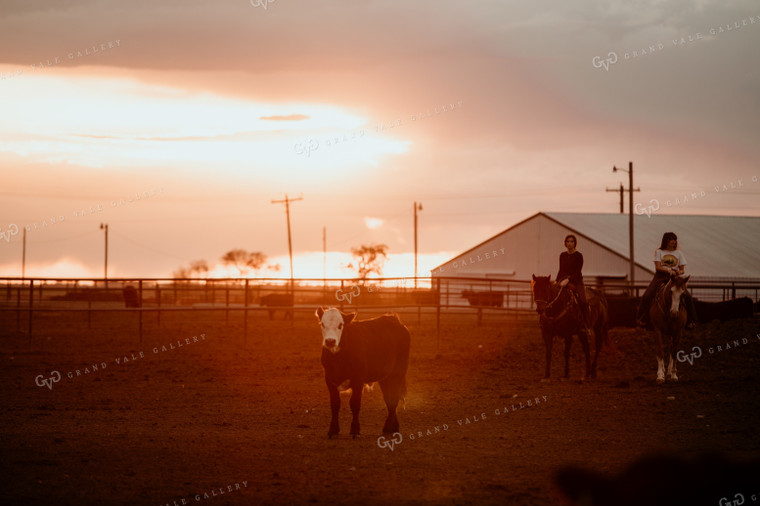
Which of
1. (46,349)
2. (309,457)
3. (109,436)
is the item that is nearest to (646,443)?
(309,457)

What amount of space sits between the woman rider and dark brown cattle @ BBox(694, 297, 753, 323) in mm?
9519

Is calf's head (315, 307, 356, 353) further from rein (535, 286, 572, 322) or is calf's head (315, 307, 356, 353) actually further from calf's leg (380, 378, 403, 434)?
rein (535, 286, 572, 322)

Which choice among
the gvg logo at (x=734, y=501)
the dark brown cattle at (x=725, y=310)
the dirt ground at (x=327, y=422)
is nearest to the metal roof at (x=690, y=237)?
the dark brown cattle at (x=725, y=310)

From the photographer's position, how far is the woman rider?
44.9ft

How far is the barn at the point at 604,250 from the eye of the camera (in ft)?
163

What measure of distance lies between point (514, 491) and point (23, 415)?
22.2ft

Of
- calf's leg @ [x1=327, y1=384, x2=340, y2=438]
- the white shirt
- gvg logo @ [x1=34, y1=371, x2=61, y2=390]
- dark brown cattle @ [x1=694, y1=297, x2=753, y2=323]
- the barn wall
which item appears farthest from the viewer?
the barn wall

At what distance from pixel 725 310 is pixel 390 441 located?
1719 centimetres

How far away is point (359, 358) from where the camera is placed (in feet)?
28.7

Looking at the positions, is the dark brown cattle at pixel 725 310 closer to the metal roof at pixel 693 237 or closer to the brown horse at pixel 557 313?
the brown horse at pixel 557 313

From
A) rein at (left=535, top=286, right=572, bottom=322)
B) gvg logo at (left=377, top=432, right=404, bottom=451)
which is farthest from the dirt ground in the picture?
rein at (left=535, top=286, right=572, bottom=322)

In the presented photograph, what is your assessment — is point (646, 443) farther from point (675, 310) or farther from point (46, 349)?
point (46, 349)

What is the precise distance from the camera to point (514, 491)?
6453mm

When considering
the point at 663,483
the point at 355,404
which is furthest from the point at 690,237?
the point at 663,483
